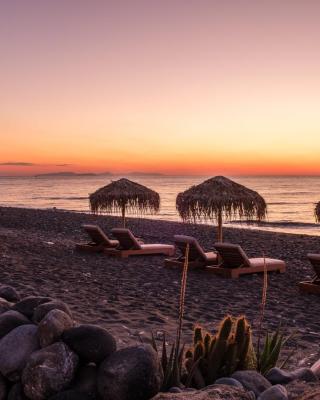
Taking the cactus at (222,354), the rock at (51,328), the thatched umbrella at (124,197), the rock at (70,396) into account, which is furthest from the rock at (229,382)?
the thatched umbrella at (124,197)

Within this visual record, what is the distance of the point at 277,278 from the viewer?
11.0 meters

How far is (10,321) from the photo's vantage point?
4566 mm

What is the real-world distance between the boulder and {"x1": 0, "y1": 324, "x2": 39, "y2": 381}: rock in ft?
0.20

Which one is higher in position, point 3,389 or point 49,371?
point 49,371

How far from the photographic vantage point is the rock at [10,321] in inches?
178

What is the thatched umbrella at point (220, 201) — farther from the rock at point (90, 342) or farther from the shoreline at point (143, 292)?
the rock at point (90, 342)

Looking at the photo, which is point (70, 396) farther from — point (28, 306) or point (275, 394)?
point (275, 394)

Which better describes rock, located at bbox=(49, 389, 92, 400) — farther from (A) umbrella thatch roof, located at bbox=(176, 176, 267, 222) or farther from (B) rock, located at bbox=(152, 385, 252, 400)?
(A) umbrella thatch roof, located at bbox=(176, 176, 267, 222)

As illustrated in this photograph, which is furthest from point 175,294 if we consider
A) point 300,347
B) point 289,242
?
point 289,242

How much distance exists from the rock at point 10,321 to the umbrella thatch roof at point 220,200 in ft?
27.8

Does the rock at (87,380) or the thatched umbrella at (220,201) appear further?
the thatched umbrella at (220,201)

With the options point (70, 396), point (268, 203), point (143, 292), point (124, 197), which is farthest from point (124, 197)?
point (268, 203)

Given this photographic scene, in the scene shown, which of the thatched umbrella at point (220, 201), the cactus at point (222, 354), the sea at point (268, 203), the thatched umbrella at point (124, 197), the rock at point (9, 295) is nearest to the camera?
the cactus at point (222, 354)

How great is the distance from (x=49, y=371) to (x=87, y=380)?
29cm
